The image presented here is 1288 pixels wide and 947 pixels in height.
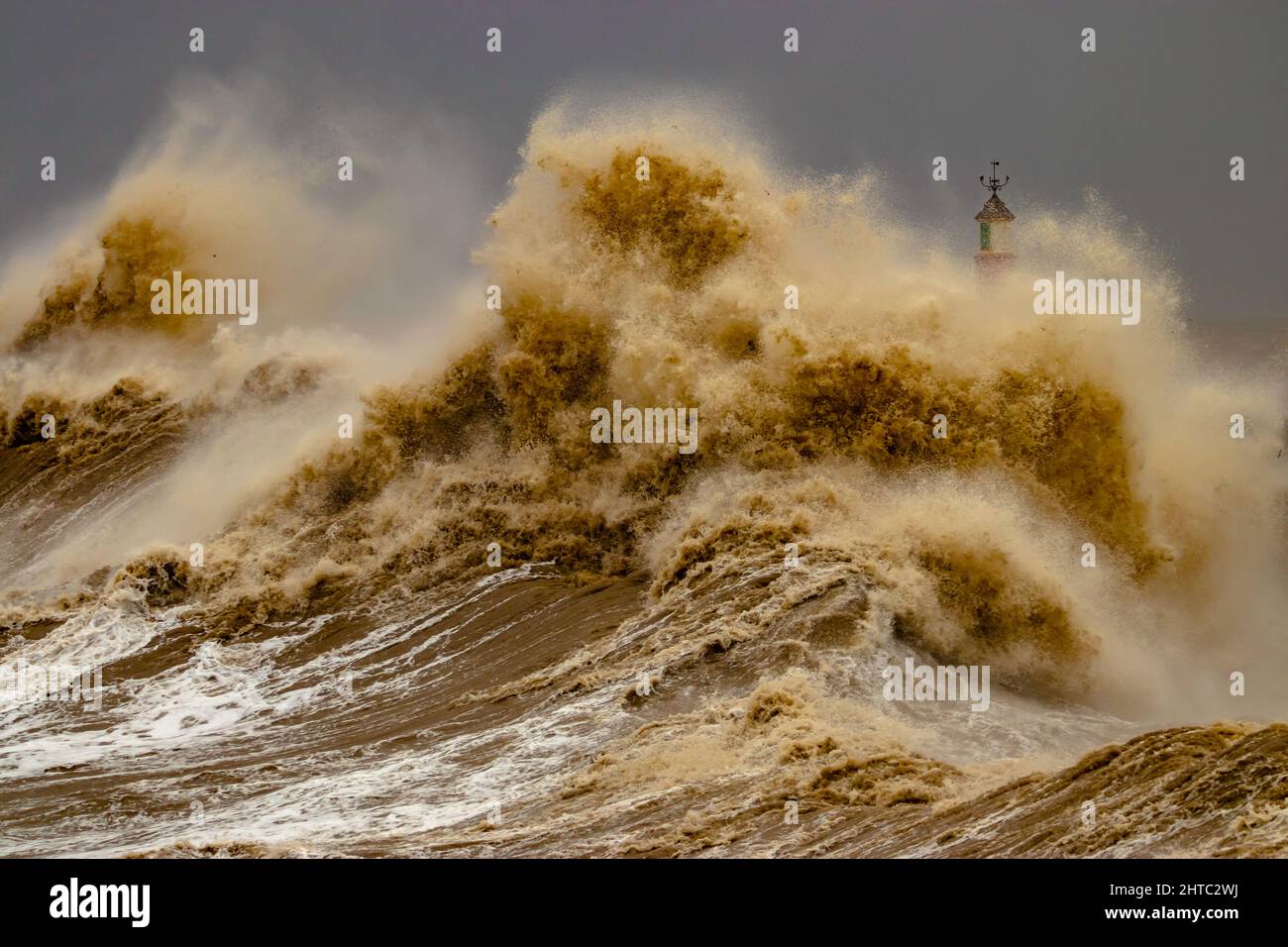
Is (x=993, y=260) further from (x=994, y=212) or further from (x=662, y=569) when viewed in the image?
(x=662, y=569)

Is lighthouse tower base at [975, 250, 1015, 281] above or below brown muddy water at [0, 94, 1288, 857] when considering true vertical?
above

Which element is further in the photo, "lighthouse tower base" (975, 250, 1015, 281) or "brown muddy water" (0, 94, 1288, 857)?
"lighthouse tower base" (975, 250, 1015, 281)

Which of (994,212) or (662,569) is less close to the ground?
(994,212)

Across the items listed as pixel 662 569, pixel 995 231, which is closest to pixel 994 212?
pixel 995 231

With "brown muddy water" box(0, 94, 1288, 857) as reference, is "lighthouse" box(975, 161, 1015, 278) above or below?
above

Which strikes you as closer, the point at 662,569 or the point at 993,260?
the point at 662,569

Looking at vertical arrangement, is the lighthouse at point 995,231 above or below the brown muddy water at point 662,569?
above

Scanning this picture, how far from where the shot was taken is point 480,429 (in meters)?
17.3

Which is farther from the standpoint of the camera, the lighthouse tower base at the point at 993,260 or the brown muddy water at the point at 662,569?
the lighthouse tower base at the point at 993,260

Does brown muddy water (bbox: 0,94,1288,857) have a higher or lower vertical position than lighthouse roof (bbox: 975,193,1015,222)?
lower

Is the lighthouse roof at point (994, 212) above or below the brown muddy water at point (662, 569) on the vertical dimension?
above

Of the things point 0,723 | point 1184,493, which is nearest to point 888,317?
point 1184,493

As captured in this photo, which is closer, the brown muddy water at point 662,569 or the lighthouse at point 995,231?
the brown muddy water at point 662,569

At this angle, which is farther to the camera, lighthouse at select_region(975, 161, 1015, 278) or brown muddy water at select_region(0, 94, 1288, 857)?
lighthouse at select_region(975, 161, 1015, 278)
